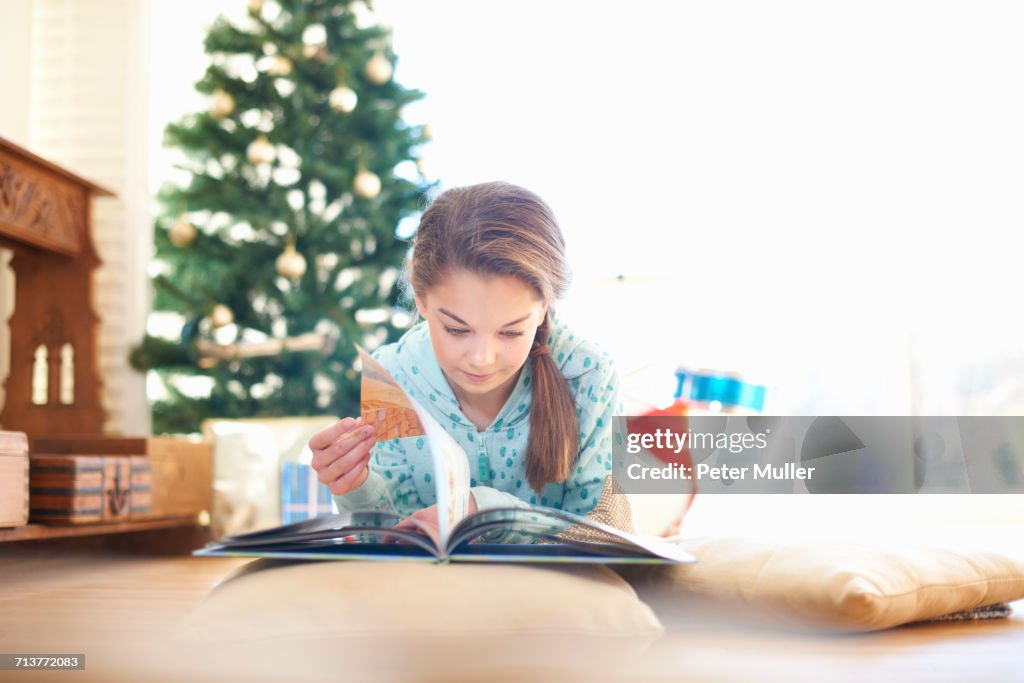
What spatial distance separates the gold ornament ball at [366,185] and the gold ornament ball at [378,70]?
279 millimetres

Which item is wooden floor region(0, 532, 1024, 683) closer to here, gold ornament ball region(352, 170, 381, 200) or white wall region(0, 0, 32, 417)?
white wall region(0, 0, 32, 417)

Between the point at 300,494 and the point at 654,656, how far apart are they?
70.6 inches

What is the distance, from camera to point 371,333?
107 inches

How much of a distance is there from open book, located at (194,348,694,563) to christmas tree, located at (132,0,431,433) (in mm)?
1711

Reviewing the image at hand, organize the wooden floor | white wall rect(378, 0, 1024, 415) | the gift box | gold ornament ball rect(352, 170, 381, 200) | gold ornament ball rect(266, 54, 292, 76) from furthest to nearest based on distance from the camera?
white wall rect(378, 0, 1024, 415), gold ornament ball rect(266, 54, 292, 76), gold ornament ball rect(352, 170, 381, 200), the gift box, the wooden floor

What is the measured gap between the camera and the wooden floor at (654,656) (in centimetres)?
83

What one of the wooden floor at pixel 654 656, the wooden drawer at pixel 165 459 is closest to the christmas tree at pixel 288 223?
the wooden drawer at pixel 165 459

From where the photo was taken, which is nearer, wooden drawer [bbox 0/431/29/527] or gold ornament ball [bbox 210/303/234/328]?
wooden drawer [bbox 0/431/29/527]

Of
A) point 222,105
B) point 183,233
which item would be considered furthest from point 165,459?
point 222,105

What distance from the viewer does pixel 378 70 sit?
9.00 ft

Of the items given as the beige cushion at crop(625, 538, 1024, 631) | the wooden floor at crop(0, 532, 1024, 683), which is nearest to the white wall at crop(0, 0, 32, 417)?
the wooden floor at crop(0, 532, 1024, 683)

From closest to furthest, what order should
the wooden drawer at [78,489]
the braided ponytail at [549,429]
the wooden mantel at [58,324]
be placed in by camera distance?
the braided ponytail at [549,429] < the wooden drawer at [78,489] < the wooden mantel at [58,324]

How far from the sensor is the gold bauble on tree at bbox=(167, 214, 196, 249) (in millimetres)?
2705

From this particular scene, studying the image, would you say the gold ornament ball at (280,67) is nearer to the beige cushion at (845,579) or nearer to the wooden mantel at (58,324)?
the wooden mantel at (58,324)
